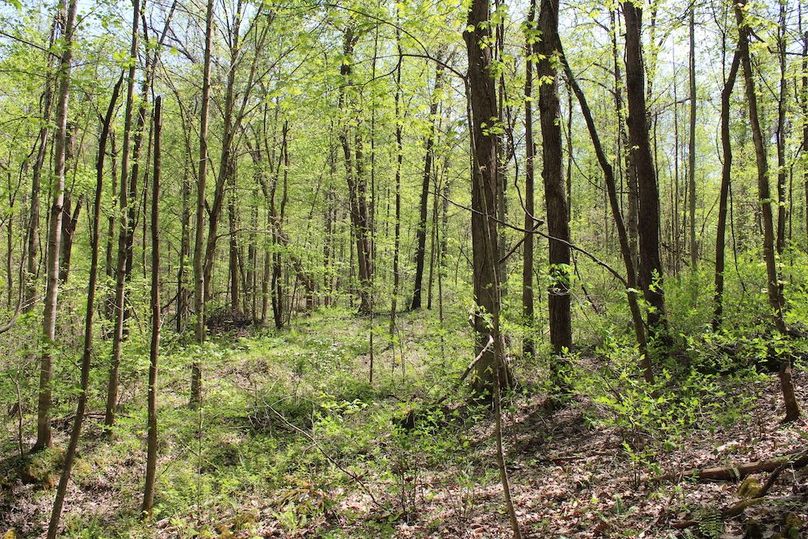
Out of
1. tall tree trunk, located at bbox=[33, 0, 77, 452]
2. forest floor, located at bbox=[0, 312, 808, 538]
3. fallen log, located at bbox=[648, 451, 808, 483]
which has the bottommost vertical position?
forest floor, located at bbox=[0, 312, 808, 538]

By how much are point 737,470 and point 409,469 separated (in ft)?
11.4

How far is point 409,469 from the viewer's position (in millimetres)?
6070

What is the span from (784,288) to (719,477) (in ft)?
15.8

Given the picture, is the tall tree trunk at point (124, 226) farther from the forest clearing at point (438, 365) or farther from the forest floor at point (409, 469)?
the forest floor at point (409, 469)

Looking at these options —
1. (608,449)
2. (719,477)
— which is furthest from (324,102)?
(719,477)

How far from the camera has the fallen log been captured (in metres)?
3.66

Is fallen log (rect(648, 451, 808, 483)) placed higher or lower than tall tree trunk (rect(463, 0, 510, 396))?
lower

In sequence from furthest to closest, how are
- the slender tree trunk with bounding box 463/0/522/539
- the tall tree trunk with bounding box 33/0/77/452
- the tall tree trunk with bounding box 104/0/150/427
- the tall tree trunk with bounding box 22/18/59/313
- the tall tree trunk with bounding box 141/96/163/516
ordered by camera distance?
1. the tall tree trunk with bounding box 22/18/59/313
2. the tall tree trunk with bounding box 33/0/77/452
3. the tall tree trunk with bounding box 104/0/150/427
4. the tall tree trunk with bounding box 141/96/163/516
5. the slender tree trunk with bounding box 463/0/522/539

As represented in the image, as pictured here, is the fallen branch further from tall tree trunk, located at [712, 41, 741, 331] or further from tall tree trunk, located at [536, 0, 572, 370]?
tall tree trunk, located at [712, 41, 741, 331]

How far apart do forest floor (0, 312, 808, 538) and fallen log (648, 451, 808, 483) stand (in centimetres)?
8

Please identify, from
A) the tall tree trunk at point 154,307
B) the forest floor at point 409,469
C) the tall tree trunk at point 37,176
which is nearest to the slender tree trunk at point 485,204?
the forest floor at point 409,469

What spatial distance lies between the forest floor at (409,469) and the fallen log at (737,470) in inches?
3.0

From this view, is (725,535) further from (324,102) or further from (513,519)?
(324,102)

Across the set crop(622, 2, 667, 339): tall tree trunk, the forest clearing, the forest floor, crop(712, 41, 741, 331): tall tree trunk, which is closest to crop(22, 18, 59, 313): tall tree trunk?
the forest clearing
